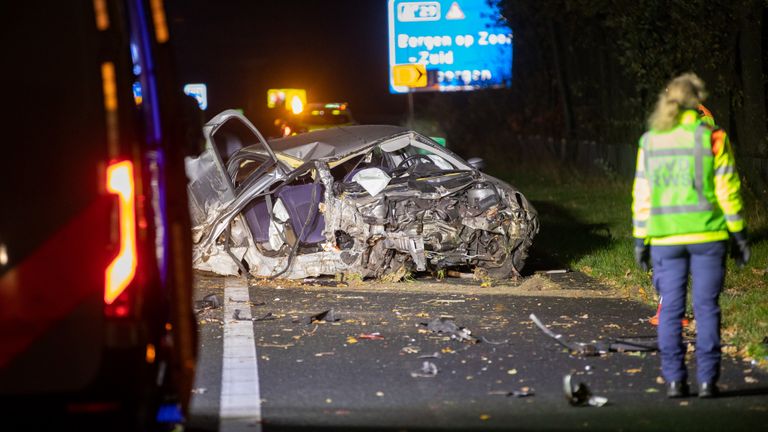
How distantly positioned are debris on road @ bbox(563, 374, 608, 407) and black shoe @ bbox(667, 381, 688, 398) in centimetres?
39

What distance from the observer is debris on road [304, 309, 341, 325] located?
30.3 feet

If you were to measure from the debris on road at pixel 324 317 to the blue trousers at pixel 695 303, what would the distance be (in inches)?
129

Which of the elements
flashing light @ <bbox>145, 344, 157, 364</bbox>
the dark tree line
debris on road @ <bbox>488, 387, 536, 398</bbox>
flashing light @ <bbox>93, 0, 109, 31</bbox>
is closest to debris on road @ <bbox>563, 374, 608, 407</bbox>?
debris on road @ <bbox>488, 387, 536, 398</bbox>

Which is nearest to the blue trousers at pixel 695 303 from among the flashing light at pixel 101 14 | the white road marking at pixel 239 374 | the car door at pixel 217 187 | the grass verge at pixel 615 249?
the grass verge at pixel 615 249

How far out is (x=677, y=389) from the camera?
6.57 m

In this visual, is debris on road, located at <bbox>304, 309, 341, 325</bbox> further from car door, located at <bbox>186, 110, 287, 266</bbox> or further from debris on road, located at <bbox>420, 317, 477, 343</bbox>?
A: car door, located at <bbox>186, 110, 287, 266</bbox>

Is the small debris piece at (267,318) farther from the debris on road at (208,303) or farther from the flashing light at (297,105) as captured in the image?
the flashing light at (297,105)

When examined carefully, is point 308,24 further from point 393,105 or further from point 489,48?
point 489,48

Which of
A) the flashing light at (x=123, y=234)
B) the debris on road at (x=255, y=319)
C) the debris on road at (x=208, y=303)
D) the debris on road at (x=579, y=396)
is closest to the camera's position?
the flashing light at (x=123, y=234)

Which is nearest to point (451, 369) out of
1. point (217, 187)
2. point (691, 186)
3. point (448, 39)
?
point (691, 186)

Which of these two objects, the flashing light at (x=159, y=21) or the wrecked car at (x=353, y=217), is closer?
the flashing light at (x=159, y=21)

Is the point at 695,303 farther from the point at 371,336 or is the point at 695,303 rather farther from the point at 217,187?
the point at 217,187

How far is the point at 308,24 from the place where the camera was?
2918 inches

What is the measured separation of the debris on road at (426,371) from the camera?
286 inches
